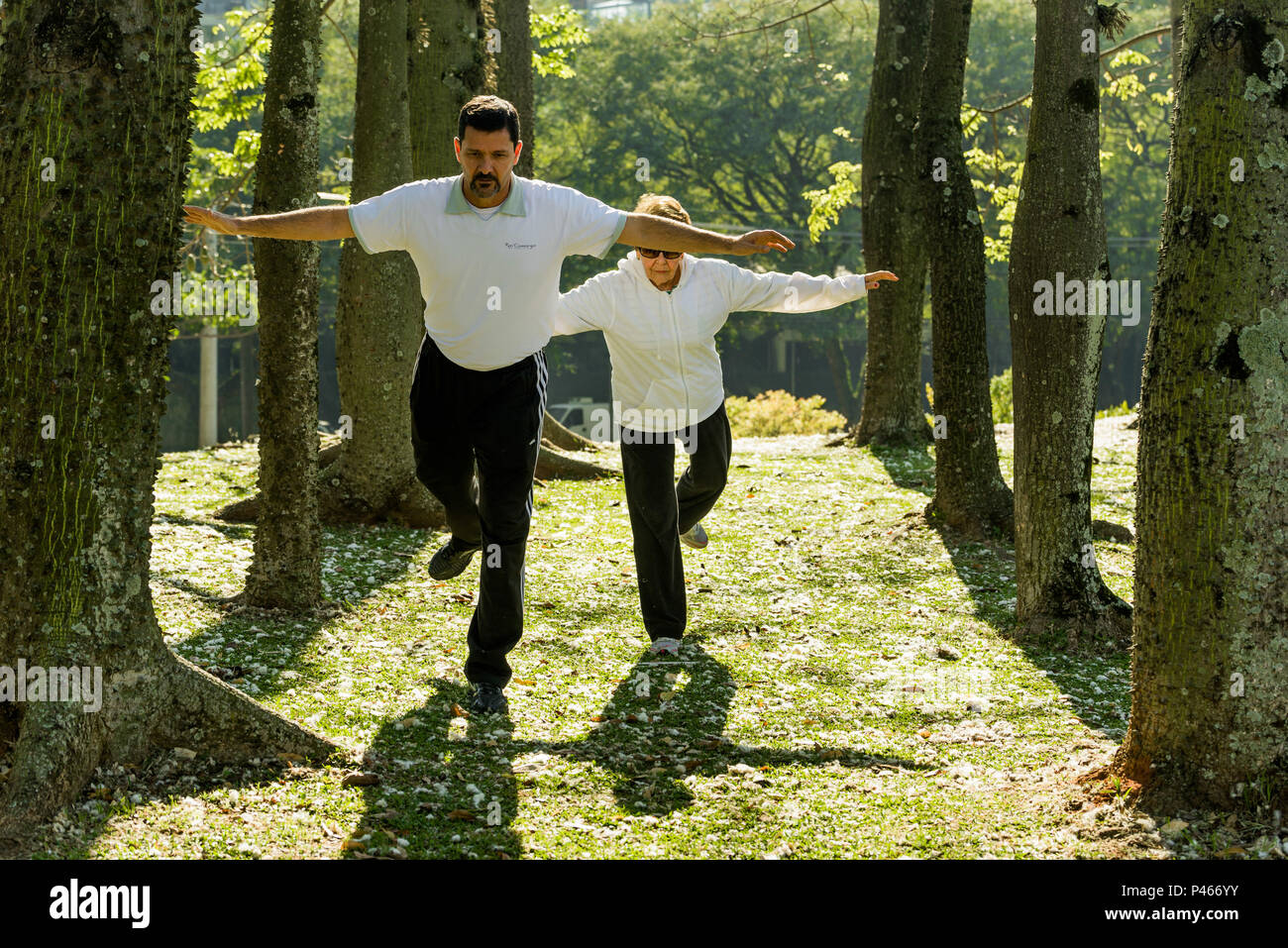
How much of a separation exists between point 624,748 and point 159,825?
2.25 meters

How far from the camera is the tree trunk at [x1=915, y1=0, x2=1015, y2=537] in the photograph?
11.1m

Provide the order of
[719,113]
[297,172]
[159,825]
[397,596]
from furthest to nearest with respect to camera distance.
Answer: [719,113] → [397,596] → [297,172] → [159,825]

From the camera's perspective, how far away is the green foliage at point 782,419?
24484 millimetres

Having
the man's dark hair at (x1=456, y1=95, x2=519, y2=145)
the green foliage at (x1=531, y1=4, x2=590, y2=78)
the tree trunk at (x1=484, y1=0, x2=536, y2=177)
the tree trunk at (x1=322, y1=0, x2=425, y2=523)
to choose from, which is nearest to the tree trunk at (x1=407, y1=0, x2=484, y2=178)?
the tree trunk at (x1=322, y1=0, x2=425, y2=523)

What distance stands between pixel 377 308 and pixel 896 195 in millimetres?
7244

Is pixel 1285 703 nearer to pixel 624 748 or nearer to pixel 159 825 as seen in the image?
pixel 624 748

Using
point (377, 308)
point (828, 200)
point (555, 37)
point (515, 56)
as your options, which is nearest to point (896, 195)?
point (515, 56)

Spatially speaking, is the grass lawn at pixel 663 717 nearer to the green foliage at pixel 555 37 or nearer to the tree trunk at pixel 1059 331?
the tree trunk at pixel 1059 331

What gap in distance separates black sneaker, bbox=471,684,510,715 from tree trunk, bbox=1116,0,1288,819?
310cm

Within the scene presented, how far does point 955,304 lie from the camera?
438 inches

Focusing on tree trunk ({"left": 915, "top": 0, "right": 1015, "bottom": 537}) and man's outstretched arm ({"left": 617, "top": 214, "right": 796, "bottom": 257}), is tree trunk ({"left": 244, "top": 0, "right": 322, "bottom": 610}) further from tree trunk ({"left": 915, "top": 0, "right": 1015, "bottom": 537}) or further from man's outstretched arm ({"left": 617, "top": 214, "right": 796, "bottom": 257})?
tree trunk ({"left": 915, "top": 0, "right": 1015, "bottom": 537})

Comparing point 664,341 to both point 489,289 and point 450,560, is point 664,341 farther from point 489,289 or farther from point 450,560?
point 450,560

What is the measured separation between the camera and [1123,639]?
864 centimetres

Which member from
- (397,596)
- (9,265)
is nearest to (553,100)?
(397,596)
